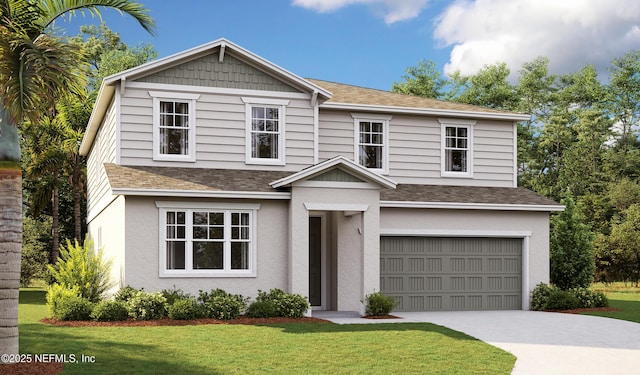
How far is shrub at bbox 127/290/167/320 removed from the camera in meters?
17.2

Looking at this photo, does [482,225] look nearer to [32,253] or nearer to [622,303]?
[622,303]

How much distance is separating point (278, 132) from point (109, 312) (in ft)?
23.4

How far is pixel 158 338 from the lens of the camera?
14.5 meters

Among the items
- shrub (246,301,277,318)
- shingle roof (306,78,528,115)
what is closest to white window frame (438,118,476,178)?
shingle roof (306,78,528,115)

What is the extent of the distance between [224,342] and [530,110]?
44177mm

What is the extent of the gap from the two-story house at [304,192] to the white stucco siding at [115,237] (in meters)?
0.08

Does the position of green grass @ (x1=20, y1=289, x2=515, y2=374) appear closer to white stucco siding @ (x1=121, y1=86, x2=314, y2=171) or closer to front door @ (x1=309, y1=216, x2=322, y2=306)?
front door @ (x1=309, y1=216, x2=322, y2=306)

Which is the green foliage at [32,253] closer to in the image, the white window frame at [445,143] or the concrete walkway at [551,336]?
the white window frame at [445,143]

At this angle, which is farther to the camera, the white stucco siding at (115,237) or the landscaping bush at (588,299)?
the landscaping bush at (588,299)

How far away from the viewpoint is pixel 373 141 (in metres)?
23.3

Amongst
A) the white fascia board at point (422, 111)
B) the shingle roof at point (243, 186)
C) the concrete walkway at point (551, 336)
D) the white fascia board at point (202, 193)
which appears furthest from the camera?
the white fascia board at point (422, 111)

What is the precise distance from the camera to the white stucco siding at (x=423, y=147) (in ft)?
74.7

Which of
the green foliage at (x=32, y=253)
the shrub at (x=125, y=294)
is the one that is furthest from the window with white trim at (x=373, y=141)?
the green foliage at (x=32, y=253)

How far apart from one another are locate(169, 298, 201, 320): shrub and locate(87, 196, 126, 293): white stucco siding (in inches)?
69.4
